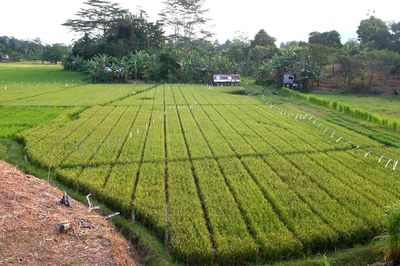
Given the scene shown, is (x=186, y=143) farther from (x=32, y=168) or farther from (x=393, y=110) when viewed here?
(x=393, y=110)

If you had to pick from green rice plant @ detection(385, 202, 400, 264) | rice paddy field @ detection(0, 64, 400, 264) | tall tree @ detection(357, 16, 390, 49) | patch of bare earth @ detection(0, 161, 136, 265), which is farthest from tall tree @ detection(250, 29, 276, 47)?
green rice plant @ detection(385, 202, 400, 264)

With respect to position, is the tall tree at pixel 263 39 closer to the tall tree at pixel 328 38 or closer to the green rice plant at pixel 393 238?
the tall tree at pixel 328 38

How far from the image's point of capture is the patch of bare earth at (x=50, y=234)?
8.07m

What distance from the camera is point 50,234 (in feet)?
29.0

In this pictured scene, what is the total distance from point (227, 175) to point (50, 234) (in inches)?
267

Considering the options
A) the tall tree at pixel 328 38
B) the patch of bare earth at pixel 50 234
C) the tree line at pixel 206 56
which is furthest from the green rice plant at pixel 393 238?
the tall tree at pixel 328 38

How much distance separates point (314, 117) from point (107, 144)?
1579cm

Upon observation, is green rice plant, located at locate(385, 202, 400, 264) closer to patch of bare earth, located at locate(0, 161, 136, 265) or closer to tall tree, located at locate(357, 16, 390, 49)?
patch of bare earth, located at locate(0, 161, 136, 265)

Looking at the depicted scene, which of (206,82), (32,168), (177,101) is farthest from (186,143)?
(206,82)

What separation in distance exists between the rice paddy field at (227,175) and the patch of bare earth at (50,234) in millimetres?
1259

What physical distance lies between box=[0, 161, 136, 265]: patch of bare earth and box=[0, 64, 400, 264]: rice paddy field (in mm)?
1259

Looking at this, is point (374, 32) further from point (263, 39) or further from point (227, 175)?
point (227, 175)

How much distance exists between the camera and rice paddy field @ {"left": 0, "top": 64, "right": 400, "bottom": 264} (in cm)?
973

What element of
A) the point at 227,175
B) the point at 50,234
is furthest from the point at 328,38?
the point at 50,234
